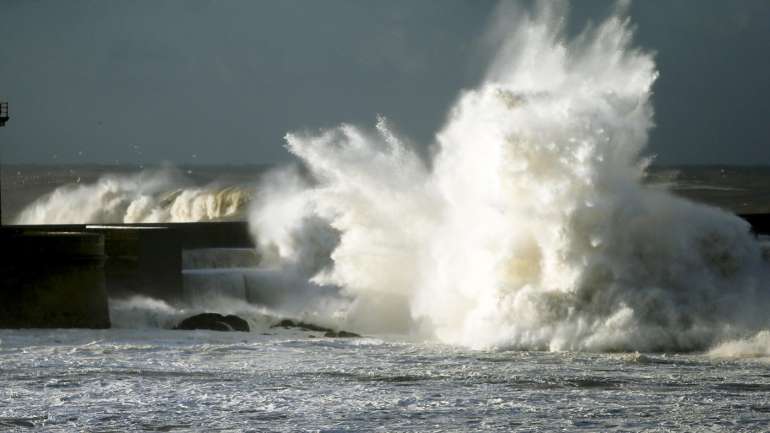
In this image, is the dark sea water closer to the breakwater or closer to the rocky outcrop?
the breakwater

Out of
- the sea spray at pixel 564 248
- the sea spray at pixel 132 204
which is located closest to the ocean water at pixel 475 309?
the sea spray at pixel 564 248

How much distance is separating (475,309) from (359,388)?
5.17m

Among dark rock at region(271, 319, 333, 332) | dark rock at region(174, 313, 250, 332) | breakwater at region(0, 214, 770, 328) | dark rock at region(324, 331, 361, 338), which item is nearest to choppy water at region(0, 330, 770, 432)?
dark rock at region(324, 331, 361, 338)

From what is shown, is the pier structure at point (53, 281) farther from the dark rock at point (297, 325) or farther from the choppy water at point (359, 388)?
the dark rock at point (297, 325)

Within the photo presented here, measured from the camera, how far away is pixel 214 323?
67.2 feet

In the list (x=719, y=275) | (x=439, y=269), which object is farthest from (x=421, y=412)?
(x=439, y=269)

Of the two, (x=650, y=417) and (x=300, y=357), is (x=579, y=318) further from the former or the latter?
(x=650, y=417)

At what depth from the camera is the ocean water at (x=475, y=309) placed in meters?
12.4

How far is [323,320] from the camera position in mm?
22250

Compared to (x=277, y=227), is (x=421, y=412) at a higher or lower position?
lower

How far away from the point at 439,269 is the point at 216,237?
23.6 ft

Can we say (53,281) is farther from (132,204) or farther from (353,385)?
(132,204)

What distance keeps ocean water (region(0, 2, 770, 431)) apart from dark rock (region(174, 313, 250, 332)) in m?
0.65

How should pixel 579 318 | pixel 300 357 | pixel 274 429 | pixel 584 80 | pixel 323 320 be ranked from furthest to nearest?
pixel 323 320 < pixel 584 80 < pixel 579 318 < pixel 300 357 < pixel 274 429
